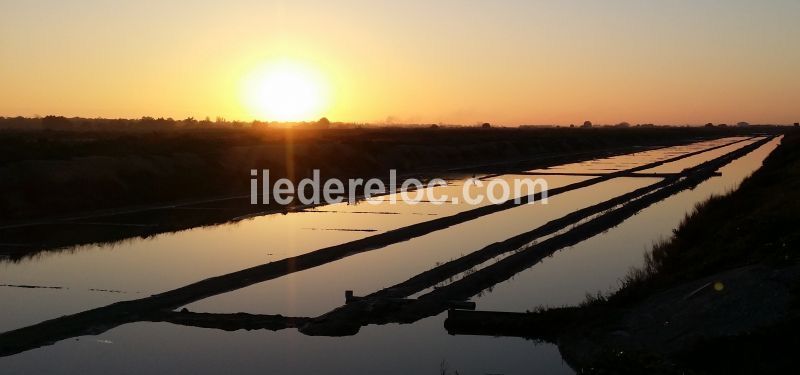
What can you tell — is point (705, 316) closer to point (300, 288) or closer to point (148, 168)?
point (300, 288)

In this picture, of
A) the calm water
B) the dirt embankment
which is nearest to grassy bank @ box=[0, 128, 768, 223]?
the calm water

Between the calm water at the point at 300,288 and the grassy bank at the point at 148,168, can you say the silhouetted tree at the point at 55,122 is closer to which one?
the grassy bank at the point at 148,168

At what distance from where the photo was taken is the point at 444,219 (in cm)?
2120

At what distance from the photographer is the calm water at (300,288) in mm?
9031

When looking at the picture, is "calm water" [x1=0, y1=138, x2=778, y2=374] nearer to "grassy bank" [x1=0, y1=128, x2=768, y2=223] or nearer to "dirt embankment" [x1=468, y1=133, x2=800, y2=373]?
"dirt embankment" [x1=468, y1=133, x2=800, y2=373]

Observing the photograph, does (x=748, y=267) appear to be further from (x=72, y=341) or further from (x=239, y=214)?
(x=239, y=214)

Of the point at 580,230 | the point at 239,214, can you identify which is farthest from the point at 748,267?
the point at 239,214

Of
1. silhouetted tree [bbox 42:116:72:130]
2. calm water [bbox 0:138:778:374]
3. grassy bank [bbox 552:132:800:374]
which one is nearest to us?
grassy bank [bbox 552:132:800:374]

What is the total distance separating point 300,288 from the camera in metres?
12.8

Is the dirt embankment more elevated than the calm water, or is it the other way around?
the dirt embankment

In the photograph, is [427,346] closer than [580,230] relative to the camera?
Yes

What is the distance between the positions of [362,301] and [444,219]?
1023 cm

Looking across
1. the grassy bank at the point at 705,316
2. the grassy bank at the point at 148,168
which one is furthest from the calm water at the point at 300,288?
the grassy bank at the point at 148,168

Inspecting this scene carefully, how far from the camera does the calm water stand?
356 inches
